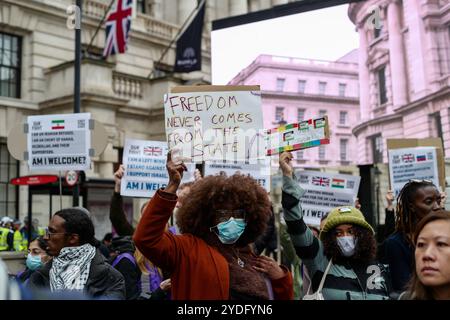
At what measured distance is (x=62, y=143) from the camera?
6.98 metres

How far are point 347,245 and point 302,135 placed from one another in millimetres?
961

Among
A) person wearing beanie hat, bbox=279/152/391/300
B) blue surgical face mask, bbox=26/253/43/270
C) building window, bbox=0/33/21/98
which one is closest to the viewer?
person wearing beanie hat, bbox=279/152/391/300

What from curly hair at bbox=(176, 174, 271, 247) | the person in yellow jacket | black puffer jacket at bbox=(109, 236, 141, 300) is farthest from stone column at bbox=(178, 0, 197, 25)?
curly hair at bbox=(176, 174, 271, 247)

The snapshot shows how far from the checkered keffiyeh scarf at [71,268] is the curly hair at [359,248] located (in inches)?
58.1

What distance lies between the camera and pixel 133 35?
21.1 m

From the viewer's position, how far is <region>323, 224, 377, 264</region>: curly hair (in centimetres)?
343

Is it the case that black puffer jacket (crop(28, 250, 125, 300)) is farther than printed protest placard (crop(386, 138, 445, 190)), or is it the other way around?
printed protest placard (crop(386, 138, 445, 190))

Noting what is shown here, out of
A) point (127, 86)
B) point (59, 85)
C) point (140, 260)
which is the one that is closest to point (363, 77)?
point (140, 260)

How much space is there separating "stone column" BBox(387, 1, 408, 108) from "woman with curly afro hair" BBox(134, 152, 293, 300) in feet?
16.2

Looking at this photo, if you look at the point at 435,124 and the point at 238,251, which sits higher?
the point at 435,124

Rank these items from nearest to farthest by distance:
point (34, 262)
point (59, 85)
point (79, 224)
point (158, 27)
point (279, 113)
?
1. point (79, 224)
2. point (34, 262)
3. point (279, 113)
4. point (59, 85)
5. point (158, 27)

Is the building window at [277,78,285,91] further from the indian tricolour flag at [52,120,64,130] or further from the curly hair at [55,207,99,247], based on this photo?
the curly hair at [55,207,99,247]

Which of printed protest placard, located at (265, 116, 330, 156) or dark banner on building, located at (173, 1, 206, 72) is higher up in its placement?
dark banner on building, located at (173, 1, 206, 72)

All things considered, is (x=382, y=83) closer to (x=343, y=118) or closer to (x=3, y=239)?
(x=343, y=118)
